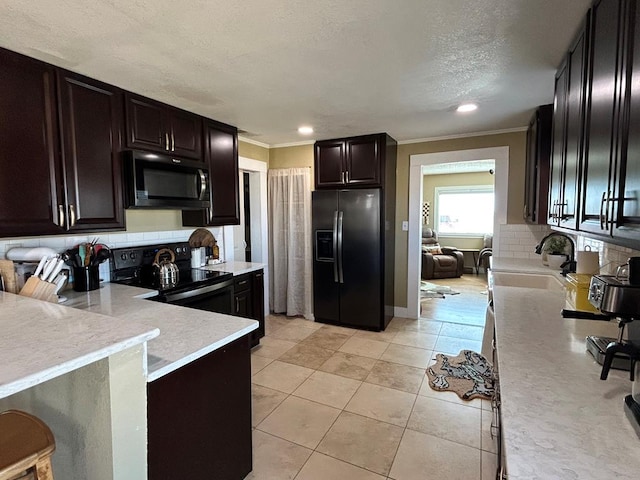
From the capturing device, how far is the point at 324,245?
410 cm

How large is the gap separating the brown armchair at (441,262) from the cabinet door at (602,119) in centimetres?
561

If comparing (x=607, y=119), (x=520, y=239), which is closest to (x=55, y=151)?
(x=607, y=119)

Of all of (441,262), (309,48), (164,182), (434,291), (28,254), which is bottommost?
(434,291)

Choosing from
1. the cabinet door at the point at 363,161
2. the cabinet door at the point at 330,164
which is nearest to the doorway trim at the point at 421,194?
the cabinet door at the point at 363,161

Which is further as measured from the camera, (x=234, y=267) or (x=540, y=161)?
(x=234, y=267)

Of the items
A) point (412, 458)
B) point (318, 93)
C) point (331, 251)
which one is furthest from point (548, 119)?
point (412, 458)

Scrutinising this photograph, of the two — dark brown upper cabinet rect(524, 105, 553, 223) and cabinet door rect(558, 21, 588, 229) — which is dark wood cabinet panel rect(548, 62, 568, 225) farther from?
dark brown upper cabinet rect(524, 105, 553, 223)

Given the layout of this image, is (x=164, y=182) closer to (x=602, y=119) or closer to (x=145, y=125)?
(x=145, y=125)

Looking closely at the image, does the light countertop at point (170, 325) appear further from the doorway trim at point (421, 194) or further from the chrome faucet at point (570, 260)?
the doorway trim at point (421, 194)

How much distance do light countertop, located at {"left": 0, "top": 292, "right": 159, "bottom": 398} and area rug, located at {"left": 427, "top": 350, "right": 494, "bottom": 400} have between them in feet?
7.84

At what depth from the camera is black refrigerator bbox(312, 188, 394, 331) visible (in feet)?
12.5

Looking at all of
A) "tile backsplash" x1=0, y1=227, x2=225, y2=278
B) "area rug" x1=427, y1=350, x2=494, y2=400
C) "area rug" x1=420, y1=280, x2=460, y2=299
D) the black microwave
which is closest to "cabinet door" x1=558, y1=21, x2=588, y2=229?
"area rug" x1=427, y1=350, x2=494, y2=400

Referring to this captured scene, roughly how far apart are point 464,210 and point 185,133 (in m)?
6.93

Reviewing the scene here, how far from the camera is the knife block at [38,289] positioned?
1698 mm
